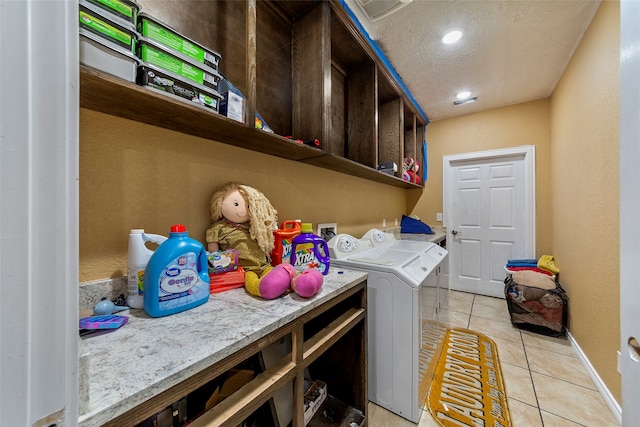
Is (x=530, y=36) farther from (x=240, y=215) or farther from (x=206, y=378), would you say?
(x=206, y=378)

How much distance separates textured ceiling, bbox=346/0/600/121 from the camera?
1605 mm

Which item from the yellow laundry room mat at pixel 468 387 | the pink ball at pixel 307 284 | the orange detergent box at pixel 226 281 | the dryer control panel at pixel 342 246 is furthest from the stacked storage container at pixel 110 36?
the yellow laundry room mat at pixel 468 387

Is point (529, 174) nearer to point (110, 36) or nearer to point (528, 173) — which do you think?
point (528, 173)

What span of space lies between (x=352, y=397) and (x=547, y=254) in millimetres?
3177

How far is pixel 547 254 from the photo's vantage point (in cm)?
288

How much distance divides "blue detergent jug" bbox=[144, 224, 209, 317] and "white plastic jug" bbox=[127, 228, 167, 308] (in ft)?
0.30

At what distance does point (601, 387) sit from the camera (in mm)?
1503

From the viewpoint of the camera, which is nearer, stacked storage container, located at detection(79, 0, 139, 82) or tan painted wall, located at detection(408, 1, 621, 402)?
stacked storage container, located at detection(79, 0, 139, 82)

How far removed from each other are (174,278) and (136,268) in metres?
0.17

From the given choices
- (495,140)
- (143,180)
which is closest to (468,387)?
(143,180)

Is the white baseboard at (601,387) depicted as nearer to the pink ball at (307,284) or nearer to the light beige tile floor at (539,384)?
the light beige tile floor at (539,384)

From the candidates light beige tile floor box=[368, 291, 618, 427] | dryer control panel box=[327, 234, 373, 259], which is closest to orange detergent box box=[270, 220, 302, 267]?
dryer control panel box=[327, 234, 373, 259]

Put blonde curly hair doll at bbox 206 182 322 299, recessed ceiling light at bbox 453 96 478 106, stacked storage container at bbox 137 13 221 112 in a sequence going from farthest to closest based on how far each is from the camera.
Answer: recessed ceiling light at bbox 453 96 478 106, blonde curly hair doll at bbox 206 182 322 299, stacked storage container at bbox 137 13 221 112

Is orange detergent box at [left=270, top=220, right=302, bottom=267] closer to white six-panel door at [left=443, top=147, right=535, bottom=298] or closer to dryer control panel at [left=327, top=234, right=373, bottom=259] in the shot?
dryer control panel at [left=327, top=234, right=373, bottom=259]
